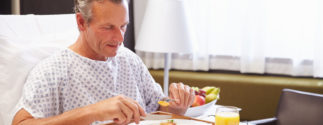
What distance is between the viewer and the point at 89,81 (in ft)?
4.92

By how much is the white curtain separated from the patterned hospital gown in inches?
53.0

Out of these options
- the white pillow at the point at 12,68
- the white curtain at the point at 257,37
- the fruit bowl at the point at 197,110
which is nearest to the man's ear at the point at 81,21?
the white pillow at the point at 12,68

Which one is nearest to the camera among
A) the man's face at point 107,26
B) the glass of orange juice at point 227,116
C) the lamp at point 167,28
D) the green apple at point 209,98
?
the glass of orange juice at point 227,116

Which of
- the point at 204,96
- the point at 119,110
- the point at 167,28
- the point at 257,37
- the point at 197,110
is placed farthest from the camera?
the point at 257,37

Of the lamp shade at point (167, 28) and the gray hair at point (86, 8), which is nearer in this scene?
the gray hair at point (86, 8)

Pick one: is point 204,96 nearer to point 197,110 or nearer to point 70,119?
point 197,110

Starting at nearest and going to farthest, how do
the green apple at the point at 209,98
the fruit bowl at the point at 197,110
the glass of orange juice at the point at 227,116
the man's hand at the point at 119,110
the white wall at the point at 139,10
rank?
the man's hand at the point at 119,110 → the glass of orange juice at the point at 227,116 → the fruit bowl at the point at 197,110 → the green apple at the point at 209,98 → the white wall at the point at 139,10

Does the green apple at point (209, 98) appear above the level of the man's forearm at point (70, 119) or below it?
below

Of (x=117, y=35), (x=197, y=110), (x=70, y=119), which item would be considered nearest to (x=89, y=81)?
(x=117, y=35)

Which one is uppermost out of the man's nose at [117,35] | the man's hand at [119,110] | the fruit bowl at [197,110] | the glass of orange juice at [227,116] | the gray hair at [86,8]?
the gray hair at [86,8]

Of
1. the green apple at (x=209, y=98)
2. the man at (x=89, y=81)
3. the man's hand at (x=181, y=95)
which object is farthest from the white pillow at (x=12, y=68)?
the green apple at (x=209, y=98)

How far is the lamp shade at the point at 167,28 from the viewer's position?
209 centimetres

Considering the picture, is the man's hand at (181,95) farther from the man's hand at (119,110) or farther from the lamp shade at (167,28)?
the lamp shade at (167,28)

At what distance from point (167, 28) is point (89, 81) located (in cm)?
73
